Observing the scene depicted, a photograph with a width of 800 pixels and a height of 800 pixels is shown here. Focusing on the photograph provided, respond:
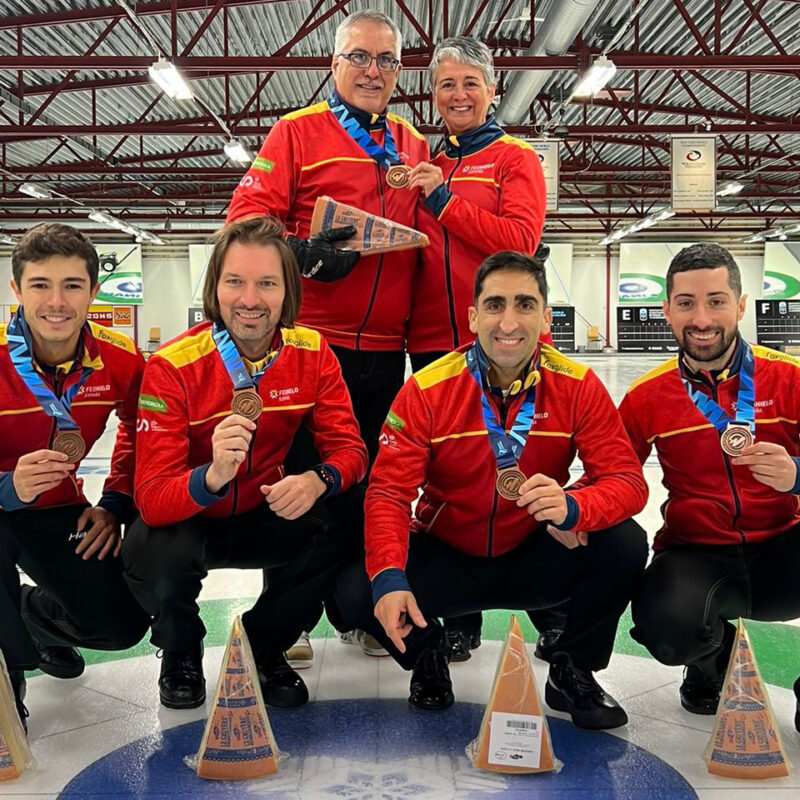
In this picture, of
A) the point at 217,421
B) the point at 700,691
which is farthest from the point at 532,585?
the point at 217,421

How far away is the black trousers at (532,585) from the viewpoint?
7.94ft

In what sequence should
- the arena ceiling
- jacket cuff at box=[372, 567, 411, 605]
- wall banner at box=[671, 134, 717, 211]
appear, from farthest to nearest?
wall banner at box=[671, 134, 717, 211] < the arena ceiling < jacket cuff at box=[372, 567, 411, 605]

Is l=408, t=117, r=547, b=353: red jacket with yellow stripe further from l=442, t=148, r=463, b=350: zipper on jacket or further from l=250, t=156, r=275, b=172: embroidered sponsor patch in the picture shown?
l=250, t=156, r=275, b=172: embroidered sponsor patch

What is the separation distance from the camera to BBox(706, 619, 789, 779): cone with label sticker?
7.02 ft

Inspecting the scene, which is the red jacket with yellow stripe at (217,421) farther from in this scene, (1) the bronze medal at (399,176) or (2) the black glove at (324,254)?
(1) the bronze medal at (399,176)

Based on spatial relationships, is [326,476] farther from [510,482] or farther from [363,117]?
[363,117]

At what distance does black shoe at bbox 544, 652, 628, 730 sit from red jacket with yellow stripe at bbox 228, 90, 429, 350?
4.11 ft

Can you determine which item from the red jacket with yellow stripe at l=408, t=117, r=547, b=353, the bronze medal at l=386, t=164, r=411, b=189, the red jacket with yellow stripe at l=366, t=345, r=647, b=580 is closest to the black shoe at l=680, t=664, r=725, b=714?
the red jacket with yellow stripe at l=366, t=345, r=647, b=580

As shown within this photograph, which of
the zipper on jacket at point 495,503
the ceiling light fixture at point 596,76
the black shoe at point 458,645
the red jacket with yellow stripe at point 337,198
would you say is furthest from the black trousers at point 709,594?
the ceiling light fixture at point 596,76

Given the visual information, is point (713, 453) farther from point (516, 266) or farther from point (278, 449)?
point (278, 449)

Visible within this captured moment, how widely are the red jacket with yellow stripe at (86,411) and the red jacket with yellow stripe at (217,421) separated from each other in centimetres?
21

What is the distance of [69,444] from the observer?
7.84 ft

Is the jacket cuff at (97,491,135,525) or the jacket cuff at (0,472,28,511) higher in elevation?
the jacket cuff at (0,472,28,511)

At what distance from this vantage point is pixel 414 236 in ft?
8.89
